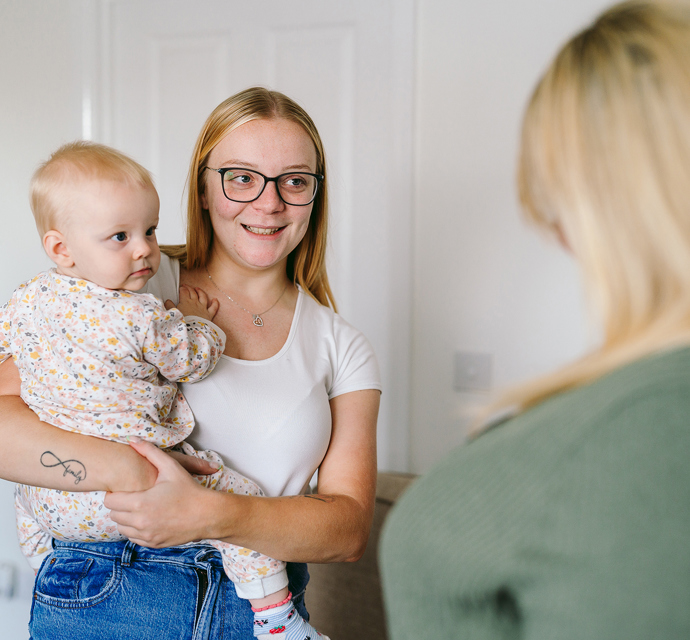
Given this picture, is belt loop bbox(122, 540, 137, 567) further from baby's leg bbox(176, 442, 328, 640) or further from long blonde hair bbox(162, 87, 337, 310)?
long blonde hair bbox(162, 87, 337, 310)

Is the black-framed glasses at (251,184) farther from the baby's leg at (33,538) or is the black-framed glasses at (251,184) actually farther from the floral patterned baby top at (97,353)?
the baby's leg at (33,538)

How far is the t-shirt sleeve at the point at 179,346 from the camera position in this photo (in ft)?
3.41

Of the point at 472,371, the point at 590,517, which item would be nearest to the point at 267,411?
the point at 590,517

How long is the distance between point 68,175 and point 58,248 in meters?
0.13

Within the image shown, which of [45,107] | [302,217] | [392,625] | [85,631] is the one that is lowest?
[85,631]

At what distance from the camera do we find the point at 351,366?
1328 millimetres

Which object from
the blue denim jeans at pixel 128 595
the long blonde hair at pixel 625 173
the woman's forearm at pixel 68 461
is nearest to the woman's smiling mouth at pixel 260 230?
the woman's forearm at pixel 68 461

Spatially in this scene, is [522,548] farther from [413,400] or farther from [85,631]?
[413,400]

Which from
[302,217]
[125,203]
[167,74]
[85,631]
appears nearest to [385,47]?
[167,74]

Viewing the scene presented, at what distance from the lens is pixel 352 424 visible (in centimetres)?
129

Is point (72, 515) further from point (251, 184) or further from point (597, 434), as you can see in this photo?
point (597, 434)

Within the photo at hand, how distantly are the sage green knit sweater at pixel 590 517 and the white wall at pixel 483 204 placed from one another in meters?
1.56

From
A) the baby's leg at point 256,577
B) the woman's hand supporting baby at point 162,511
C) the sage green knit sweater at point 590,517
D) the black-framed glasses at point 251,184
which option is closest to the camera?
the sage green knit sweater at point 590,517

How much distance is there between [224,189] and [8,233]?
1.31 meters
